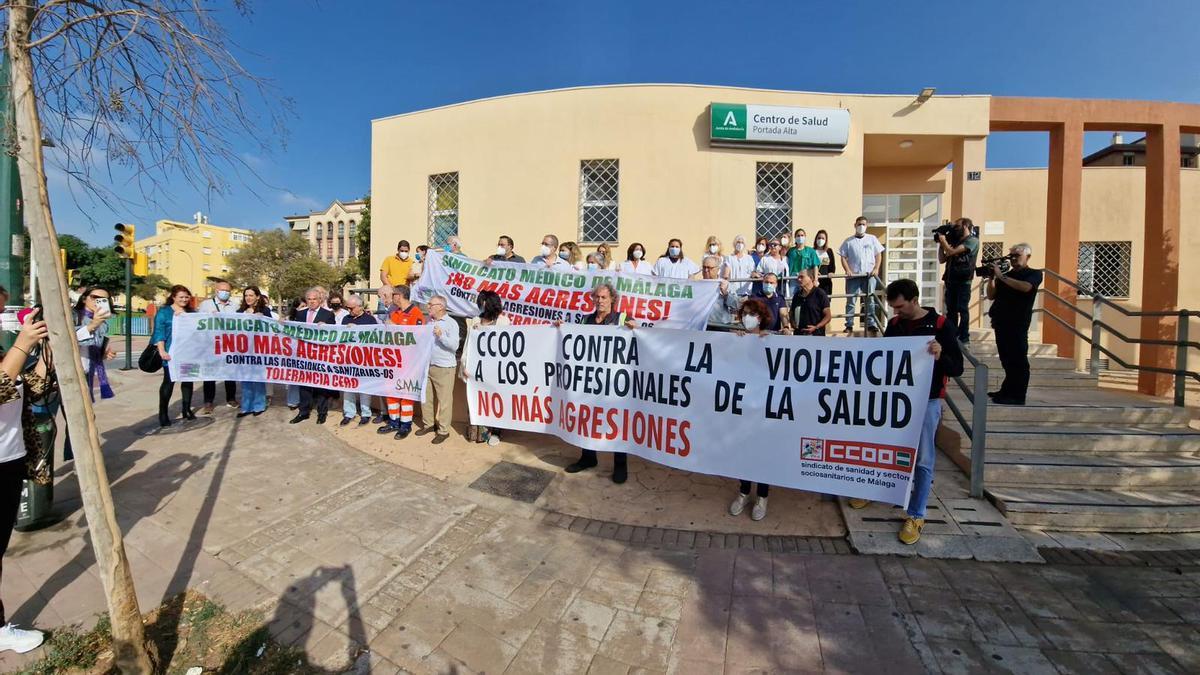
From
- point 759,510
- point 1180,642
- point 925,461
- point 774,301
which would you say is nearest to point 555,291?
point 774,301

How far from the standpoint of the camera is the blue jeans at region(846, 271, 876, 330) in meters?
6.23

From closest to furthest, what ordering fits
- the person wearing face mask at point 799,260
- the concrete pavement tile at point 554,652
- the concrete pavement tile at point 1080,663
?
the concrete pavement tile at point 1080,663, the concrete pavement tile at point 554,652, the person wearing face mask at point 799,260

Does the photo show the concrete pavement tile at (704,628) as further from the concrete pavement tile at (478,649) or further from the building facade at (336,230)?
the building facade at (336,230)

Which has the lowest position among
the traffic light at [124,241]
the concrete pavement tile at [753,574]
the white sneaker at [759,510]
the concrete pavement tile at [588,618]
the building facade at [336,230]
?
the concrete pavement tile at [588,618]

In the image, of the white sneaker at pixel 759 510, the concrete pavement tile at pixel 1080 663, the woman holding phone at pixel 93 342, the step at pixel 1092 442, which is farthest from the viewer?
the woman holding phone at pixel 93 342

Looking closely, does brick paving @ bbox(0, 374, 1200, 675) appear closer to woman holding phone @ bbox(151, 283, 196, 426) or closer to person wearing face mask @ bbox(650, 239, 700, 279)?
woman holding phone @ bbox(151, 283, 196, 426)

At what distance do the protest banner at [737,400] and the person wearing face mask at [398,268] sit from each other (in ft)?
13.7

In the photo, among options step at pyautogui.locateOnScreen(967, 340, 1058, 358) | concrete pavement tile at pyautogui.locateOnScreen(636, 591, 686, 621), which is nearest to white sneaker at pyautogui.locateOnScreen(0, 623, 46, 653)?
concrete pavement tile at pyautogui.locateOnScreen(636, 591, 686, 621)

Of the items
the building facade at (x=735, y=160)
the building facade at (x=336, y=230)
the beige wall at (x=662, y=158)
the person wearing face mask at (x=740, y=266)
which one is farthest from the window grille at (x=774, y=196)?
the building facade at (x=336, y=230)

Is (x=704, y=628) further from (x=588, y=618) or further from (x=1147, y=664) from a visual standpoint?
(x=1147, y=664)

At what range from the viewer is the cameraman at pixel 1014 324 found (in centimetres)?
532

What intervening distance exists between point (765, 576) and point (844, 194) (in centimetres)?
868

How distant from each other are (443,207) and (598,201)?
370cm

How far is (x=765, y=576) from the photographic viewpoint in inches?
130
